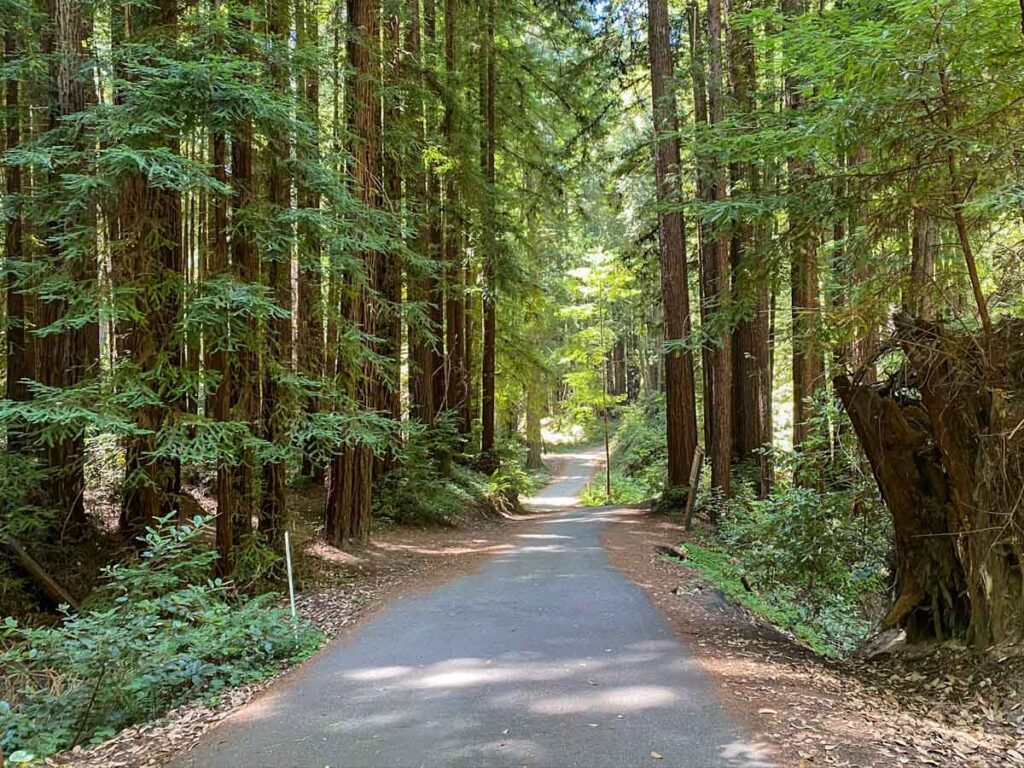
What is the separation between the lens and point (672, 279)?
15305 mm

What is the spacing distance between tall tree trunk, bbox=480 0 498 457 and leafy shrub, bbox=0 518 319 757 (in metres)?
12.5

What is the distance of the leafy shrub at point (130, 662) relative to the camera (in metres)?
4.95

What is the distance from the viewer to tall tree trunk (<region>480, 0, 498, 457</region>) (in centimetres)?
1727

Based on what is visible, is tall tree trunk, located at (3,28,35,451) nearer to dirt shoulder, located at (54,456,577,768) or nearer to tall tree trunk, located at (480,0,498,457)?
dirt shoulder, located at (54,456,577,768)

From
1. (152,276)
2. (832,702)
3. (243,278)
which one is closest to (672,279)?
(243,278)

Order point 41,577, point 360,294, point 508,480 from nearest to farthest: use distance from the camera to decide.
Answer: point 41,577 → point 360,294 → point 508,480

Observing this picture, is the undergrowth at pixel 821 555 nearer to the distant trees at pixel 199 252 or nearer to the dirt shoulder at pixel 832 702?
the dirt shoulder at pixel 832 702

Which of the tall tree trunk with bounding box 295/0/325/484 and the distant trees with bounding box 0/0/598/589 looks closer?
the distant trees with bounding box 0/0/598/589

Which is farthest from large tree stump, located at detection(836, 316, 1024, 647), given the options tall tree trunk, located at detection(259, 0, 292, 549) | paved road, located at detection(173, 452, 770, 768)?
tall tree trunk, located at detection(259, 0, 292, 549)

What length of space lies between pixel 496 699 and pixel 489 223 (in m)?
14.3

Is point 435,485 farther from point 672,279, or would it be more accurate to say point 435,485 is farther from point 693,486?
point 672,279

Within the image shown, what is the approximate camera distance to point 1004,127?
17.2 feet

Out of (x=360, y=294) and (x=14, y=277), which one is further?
(x=360, y=294)

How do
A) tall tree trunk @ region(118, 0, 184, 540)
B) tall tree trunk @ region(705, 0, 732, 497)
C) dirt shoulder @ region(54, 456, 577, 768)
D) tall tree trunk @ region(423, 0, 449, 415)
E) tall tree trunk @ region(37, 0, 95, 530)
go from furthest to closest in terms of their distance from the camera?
tall tree trunk @ region(423, 0, 449, 415)
tall tree trunk @ region(705, 0, 732, 497)
tall tree trunk @ region(37, 0, 95, 530)
tall tree trunk @ region(118, 0, 184, 540)
dirt shoulder @ region(54, 456, 577, 768)
